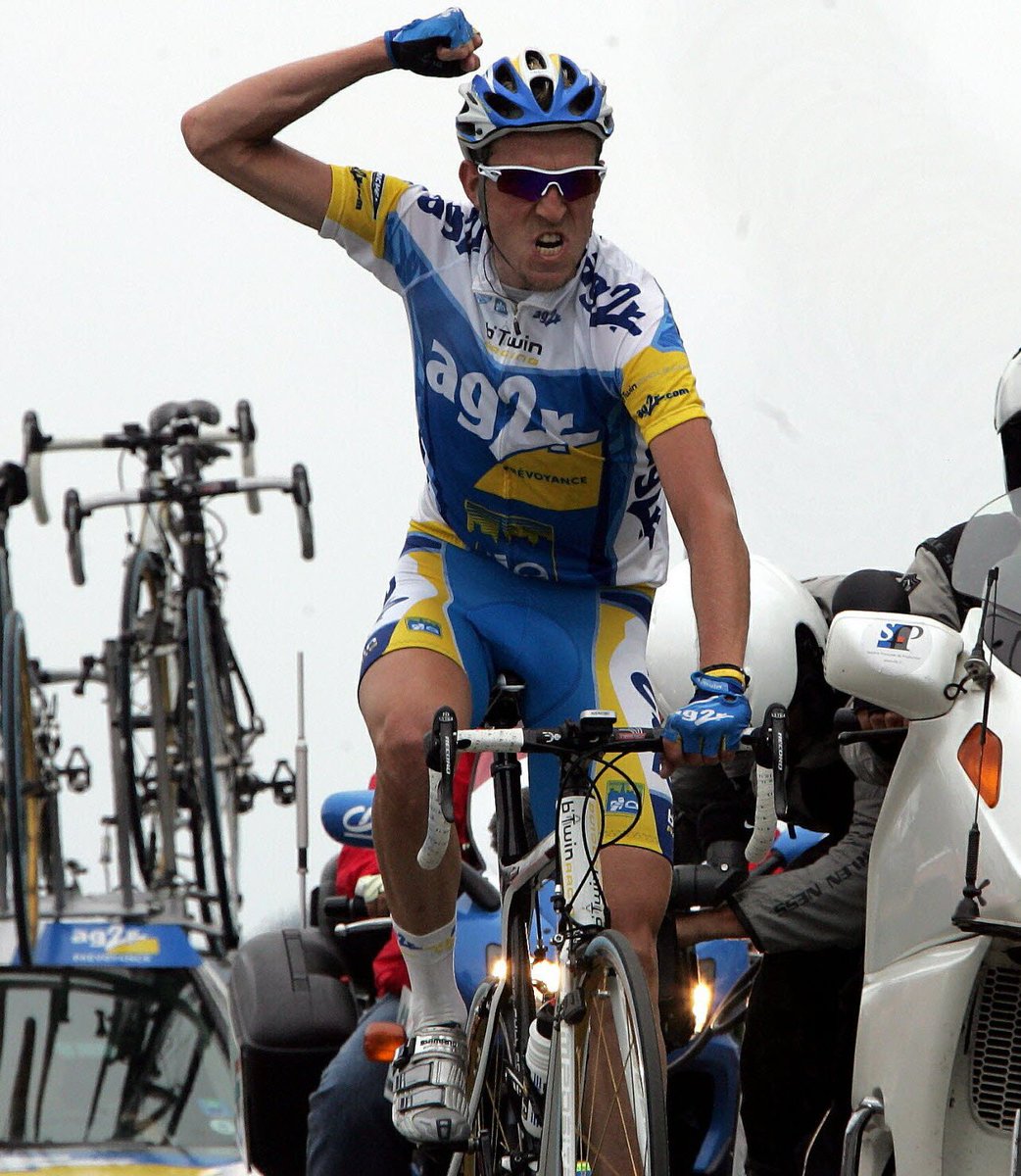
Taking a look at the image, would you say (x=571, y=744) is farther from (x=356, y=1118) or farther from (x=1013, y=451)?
(x=356, y=1118)

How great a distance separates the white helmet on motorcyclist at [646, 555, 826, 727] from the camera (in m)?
5.14

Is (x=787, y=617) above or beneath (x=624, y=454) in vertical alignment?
beneath

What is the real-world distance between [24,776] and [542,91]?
19.7 ft

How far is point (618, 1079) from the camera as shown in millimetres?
3779

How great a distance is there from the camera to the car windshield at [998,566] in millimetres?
3854

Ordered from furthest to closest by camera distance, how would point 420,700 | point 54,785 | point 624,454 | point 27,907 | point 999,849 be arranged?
point 54,785
point 27,907
point 624,454
point 420,700
point 999,849

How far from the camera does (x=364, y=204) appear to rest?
478 centimetres

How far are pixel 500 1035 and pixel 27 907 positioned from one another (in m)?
5.36

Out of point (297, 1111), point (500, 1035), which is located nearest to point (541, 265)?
point (500, 1035)

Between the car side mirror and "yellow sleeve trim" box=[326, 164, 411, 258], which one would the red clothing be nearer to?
"yellow sleeve trim" box=[326, 164, 411, 258]

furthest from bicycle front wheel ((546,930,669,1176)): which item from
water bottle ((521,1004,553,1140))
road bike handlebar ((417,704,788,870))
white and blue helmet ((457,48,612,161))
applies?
white and blue helmet ((457,48,612,161))

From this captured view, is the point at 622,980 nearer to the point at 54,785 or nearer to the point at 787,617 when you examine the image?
the point at 787,617

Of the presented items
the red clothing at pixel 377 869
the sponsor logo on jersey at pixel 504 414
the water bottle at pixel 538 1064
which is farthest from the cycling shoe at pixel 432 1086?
the sponsor logo on jersey at pixel 504 414

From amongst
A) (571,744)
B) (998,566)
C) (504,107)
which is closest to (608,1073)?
(571,744)
